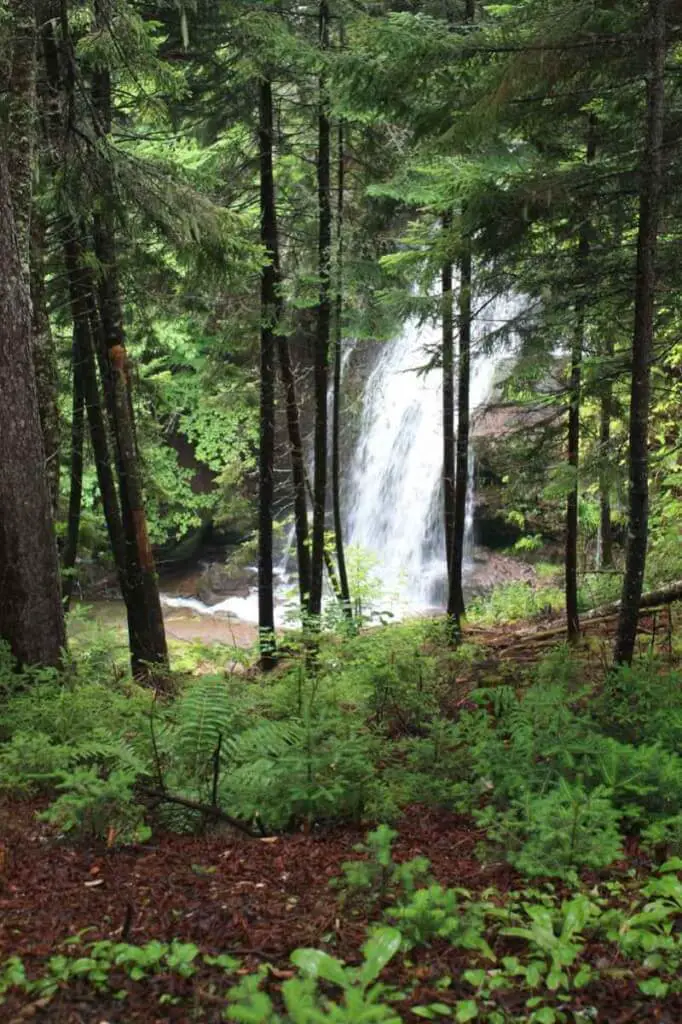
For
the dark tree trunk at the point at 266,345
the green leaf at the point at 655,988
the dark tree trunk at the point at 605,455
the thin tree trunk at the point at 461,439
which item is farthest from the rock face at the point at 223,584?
the green leaf at the point at 655,988

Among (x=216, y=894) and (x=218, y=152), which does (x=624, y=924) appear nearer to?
(x=216, y=894)

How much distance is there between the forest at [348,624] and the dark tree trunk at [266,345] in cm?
5

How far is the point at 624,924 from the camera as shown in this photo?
256 centimetres

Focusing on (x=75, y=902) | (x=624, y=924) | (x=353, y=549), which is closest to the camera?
(x=624, y=924)

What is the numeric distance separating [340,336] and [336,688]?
7096mm

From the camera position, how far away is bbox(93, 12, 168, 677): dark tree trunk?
8070mm

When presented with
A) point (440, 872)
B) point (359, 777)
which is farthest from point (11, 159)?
point (440, 872)

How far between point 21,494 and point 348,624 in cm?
423

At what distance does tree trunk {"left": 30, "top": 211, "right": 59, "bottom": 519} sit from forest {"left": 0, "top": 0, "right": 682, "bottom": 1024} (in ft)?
0.20

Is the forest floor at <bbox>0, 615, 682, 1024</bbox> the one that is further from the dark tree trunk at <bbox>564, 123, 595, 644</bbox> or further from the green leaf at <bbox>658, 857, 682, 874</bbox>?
the dark tree trunk at <bbox>564, 123, 595, 644</bbox>

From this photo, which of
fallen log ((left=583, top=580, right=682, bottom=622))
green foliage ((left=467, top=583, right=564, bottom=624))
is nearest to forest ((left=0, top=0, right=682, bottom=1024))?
fallen log ((left=583, top=580, right=682, bottom=622))

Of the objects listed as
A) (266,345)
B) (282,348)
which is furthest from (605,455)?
(282,348)

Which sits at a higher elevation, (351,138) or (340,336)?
(351,138)

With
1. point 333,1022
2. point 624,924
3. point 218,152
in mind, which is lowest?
point 624,924
